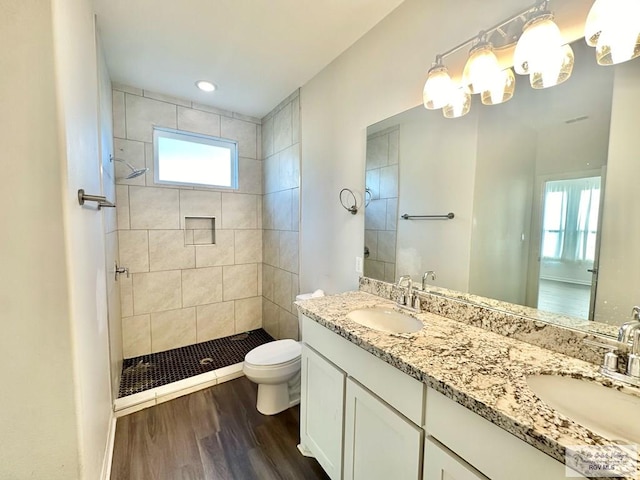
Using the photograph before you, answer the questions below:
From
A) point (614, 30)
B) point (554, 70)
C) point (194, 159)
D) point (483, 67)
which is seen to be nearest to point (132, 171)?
point (194, 159)

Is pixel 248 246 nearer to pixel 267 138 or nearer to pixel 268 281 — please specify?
pixel 268 281

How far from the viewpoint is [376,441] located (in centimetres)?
100

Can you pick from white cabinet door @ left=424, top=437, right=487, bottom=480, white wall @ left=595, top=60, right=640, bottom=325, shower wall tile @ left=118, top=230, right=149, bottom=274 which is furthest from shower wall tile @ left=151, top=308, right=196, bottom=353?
white wall @ left=595, top=60, right=640, bottom=325

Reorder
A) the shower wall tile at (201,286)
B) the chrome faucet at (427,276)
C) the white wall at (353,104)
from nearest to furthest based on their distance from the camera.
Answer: the white wall at (353,104), the chrome faucet at (427,276), the shower wall tile at (201,286)

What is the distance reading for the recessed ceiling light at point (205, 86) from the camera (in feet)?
7.59

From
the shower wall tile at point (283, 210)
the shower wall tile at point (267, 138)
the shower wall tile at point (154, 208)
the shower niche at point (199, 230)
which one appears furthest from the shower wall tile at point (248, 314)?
the shower wall tile at point (267, 138)

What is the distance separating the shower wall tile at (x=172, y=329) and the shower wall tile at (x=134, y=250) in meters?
0.50

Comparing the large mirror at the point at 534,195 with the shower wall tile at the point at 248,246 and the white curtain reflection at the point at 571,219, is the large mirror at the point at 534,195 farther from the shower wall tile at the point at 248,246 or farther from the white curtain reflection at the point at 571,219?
the shower wall tile at the point at 248,246

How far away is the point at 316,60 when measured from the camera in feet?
6.57

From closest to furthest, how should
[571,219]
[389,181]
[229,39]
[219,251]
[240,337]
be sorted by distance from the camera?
[571,219], [389,181], [229,39], [219,251], [240,337]

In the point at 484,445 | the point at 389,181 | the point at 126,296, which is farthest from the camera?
the point at 126,296

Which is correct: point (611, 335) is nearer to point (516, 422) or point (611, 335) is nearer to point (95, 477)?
point (516, 422)

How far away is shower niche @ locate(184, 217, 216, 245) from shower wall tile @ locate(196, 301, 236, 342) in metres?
0.71

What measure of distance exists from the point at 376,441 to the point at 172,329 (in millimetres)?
2436
